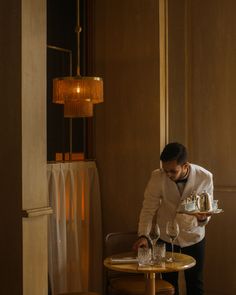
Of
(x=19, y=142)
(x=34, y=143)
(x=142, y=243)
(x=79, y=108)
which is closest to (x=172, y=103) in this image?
(x=79, y=108)

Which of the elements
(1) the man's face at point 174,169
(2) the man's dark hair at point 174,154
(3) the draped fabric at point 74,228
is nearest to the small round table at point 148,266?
(1) the man's face at point 174,169

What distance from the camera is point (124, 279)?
431 centimetres

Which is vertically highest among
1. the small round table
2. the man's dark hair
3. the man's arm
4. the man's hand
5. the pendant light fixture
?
the pendant light fixture

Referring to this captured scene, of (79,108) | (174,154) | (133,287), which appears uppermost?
(79,108)

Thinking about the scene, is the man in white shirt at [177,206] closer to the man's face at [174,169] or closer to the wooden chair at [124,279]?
the man's face at [174,169]

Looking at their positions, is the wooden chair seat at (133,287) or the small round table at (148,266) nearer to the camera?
the small round table at (148,266)

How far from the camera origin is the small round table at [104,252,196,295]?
3.53 meters

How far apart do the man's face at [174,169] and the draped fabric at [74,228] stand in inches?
39.4

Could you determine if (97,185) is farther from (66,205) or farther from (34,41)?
(34,41)

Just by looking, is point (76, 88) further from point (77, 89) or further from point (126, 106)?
point (126, 106)

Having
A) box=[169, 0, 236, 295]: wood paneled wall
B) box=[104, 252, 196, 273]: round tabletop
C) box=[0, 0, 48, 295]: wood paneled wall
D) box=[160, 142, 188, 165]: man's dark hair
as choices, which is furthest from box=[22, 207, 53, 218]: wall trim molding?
box=[169, 0, 236, 295]: wood paneled wall

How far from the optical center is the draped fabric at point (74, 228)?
454cm

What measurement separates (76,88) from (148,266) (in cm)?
135

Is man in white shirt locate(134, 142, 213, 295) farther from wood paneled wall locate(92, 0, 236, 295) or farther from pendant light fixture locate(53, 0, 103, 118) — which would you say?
pendant light fixture locate(53, 0, 103, 118)
